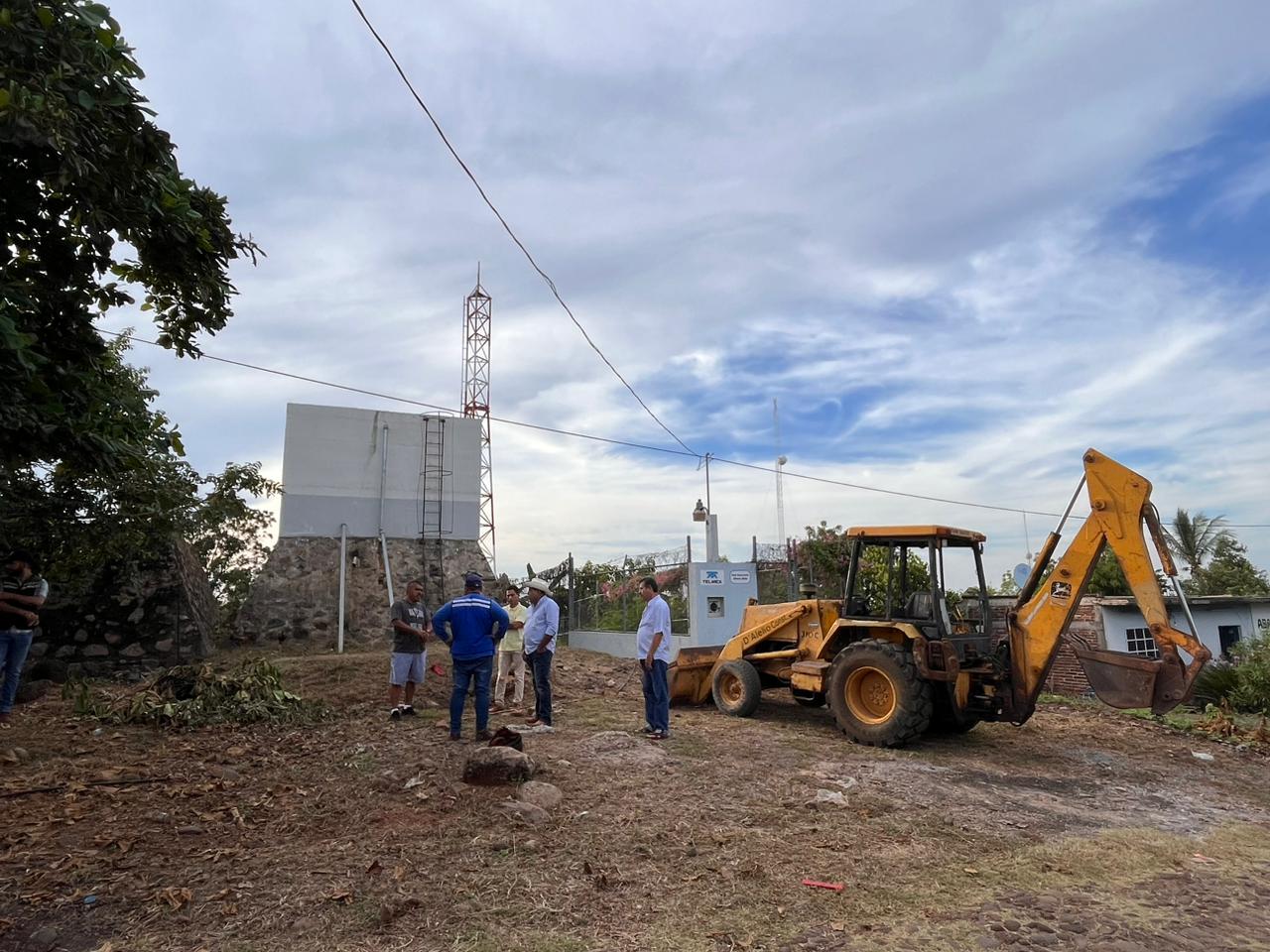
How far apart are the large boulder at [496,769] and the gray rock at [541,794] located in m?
0.15

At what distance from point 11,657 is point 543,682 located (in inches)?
192

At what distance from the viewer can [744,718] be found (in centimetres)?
1021

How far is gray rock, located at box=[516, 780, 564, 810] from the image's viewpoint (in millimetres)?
5730

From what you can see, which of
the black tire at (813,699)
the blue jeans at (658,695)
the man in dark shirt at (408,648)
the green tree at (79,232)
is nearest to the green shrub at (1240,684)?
the black tire at (813,699)

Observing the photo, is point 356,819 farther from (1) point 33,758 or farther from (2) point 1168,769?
(2) point 1168,769

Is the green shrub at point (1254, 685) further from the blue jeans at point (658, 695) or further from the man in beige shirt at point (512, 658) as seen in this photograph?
the man in beige shirt at point (512, 658)

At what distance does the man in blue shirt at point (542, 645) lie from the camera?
8906 mm

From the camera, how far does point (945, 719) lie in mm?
8977

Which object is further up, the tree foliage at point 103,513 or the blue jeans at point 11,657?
the tree foliage at point 103,513

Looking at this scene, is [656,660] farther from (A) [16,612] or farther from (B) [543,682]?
(A) [16,612]

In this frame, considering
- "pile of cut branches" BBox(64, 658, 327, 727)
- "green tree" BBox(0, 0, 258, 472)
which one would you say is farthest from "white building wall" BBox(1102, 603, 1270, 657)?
"green tree" BBox(0, 0, 258, 472)

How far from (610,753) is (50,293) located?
18.0ft

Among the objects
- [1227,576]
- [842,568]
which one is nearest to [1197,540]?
[1227,576]

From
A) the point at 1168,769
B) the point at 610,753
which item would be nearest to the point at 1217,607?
the point at 1168,769
